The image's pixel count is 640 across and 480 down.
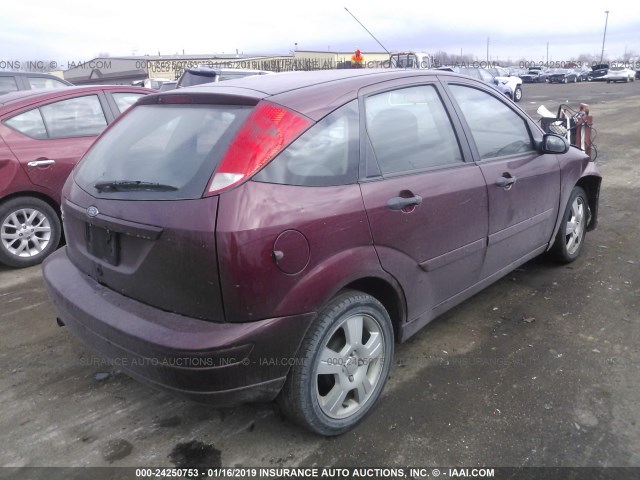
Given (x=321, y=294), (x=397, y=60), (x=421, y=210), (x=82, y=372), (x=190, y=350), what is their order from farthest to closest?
(x=397, y=60) < (x=82, y=372) < (x=421, y=210) < (x=321, y=294) < (x=190, y=350)

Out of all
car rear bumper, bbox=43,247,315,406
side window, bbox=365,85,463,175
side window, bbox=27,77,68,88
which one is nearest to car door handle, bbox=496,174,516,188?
side window, bbox=365,85,463,175

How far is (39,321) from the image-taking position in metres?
3.99

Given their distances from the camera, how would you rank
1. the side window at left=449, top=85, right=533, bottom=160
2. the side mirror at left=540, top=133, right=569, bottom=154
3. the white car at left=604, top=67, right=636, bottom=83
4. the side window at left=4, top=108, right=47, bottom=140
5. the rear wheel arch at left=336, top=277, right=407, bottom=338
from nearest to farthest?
1. the rear wheel arch at left=336, top=277, right=407, bottom=338
2. the side window at left=449, top=85, right=533, bottom=160
3. the side mirror at left=540, top=133, right=569, bottom=154
4. the side window at left=4, top=108, right=47, bottom=140
5. the white car at left=604, top=67, right=636, bottom=83

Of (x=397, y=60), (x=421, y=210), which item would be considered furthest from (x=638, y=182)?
(x=397, y=60)

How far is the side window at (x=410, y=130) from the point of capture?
2850mm

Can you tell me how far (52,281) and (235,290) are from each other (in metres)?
1.34

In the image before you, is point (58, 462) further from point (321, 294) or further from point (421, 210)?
point (421, 210)

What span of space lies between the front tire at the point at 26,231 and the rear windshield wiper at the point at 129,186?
2.78 m

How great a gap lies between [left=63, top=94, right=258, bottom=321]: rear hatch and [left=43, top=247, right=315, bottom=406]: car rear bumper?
82mm

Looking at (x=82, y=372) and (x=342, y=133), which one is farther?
(x=82, y=372)

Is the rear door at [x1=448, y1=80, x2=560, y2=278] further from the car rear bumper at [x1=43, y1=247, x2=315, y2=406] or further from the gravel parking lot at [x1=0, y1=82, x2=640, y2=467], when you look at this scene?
the car rear bumper at [x1=43, y1=247, x2=315, y2=406]

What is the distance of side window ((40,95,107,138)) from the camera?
538 centimetres

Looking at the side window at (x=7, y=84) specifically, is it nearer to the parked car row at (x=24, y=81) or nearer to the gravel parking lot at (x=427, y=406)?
the parked car row at (x=24, y=81)

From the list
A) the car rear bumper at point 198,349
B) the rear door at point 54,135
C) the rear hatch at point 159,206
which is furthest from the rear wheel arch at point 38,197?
the car rear bumper at point 198,349
